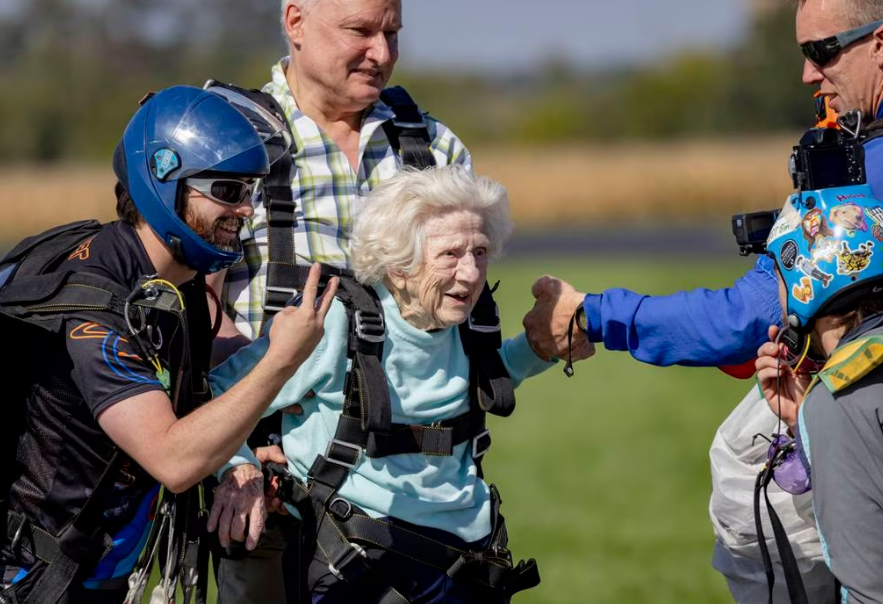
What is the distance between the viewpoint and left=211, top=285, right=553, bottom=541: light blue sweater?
4152mm

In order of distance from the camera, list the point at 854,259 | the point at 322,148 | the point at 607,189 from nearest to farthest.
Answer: the point at 854,259
the point at 322,148
the point at 607,189

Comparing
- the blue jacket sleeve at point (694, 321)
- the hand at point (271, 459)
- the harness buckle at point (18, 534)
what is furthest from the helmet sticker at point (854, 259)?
the harness buckle at point (18, 534)

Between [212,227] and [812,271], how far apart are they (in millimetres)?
1823

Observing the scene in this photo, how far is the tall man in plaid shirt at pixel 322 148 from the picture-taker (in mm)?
4602

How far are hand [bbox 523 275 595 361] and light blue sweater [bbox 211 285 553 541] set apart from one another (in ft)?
1.23

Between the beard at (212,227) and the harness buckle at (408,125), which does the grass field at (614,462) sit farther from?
the beard at (212,227)

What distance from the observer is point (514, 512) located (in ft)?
33.4

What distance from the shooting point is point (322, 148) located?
4719 millimetres

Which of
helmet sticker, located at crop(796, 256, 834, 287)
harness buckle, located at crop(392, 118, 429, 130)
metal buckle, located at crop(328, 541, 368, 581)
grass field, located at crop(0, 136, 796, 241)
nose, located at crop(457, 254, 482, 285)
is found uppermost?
harness buckle, located at crop(392, 118, 429, 130)

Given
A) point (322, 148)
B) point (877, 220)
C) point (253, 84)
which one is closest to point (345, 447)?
point (322, 148)

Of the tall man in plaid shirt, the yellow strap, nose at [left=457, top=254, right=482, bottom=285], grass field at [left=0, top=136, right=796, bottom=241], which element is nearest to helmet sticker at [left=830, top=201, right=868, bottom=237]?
the yellow strap

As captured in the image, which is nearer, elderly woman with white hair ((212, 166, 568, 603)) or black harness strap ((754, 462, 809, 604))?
black harness strap ((754, 462, 809, 604))

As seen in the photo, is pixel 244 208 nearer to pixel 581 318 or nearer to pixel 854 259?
pixel 581 318

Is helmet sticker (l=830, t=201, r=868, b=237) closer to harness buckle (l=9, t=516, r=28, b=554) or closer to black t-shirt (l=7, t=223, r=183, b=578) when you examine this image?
black t-shirt (l=7, t=223, r=183, b=578)
